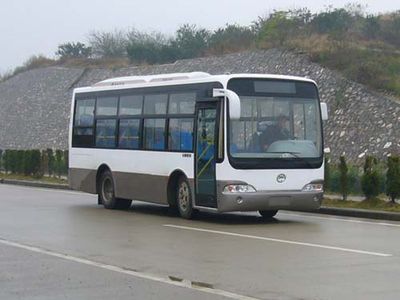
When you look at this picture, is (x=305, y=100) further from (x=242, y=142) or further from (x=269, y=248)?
(x=269, y=248)

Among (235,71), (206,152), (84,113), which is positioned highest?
(235,71)

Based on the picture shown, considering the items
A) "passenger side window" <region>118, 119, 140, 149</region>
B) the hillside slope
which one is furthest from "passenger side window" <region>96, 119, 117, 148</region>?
the hillside slope

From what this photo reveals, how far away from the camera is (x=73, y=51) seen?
70.5 metres

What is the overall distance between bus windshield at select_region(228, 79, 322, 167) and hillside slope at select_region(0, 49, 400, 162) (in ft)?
42.3

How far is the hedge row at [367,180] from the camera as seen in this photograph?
757 inches

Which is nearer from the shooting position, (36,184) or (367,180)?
(367,180)

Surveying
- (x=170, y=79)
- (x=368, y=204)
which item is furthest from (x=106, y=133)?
(x=368, y=204)

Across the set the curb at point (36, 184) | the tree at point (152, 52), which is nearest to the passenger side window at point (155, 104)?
the curb at point (36, 184)

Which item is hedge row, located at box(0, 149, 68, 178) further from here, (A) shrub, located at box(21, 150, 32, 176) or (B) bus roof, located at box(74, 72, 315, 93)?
(B) bus roof, located at box(74, 72, 315, 93)

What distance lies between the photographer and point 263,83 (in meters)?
17.0

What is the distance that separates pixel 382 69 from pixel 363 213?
16609mm

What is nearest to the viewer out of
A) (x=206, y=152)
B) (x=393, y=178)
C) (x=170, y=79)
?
(x=206, y=152)

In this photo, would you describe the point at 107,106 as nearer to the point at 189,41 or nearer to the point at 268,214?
the point at 268,214

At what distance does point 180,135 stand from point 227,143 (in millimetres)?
1852
